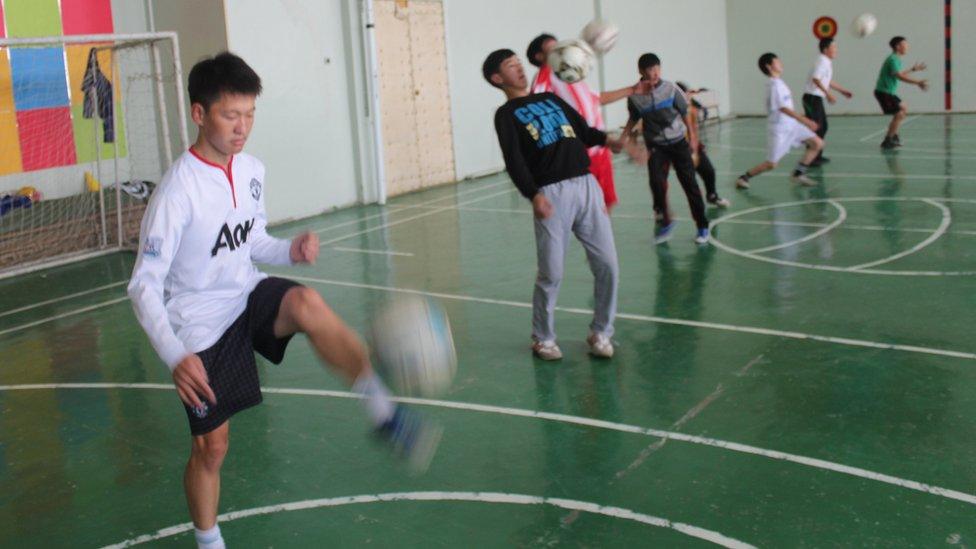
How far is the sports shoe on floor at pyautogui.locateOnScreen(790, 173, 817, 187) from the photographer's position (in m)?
12.8

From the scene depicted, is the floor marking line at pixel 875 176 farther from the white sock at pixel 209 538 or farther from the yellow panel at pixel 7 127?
the white sock at pixel 209 538

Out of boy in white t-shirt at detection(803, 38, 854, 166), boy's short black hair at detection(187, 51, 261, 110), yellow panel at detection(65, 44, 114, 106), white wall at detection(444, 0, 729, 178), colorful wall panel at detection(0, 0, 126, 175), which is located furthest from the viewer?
white wall at detection(444, 0, 729, 178)

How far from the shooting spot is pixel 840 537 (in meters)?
3.79

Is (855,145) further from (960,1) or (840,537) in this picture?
(840,537)

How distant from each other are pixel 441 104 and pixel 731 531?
1246 centimetres

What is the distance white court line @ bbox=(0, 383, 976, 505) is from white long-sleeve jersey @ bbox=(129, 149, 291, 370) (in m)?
0.73

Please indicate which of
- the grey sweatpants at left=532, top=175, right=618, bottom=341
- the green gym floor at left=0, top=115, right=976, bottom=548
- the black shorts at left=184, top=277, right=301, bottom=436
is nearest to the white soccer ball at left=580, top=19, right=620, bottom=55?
the green gym floor at left=0, top=115, right=976, bottom=548

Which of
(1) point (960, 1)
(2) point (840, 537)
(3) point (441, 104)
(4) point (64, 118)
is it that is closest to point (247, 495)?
(2) point (840, 537)

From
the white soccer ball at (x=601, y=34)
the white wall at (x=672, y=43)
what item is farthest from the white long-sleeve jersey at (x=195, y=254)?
the white wall at (x=672, y=43)

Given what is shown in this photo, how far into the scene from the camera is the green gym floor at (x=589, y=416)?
4.12 meters

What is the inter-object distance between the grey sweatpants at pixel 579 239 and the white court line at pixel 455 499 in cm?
211

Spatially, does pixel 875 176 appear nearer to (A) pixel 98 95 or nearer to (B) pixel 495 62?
(B) pixel 495 62

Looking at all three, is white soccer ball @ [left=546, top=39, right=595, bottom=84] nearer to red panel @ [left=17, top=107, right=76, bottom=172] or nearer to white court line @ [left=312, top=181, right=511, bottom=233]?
white court line @ [left=312, top=181, right=511, bottom=233]

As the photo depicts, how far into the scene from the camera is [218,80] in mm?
3441
